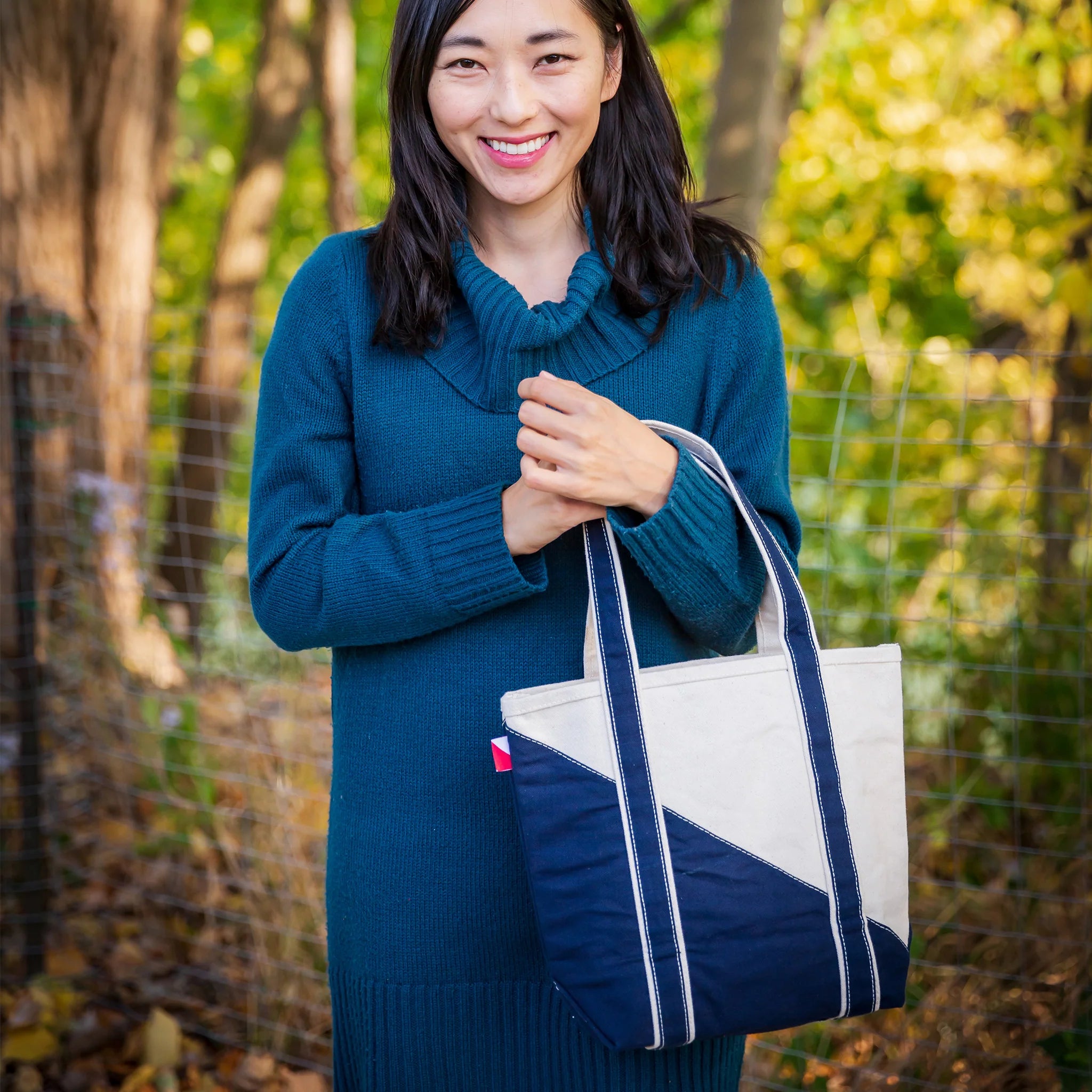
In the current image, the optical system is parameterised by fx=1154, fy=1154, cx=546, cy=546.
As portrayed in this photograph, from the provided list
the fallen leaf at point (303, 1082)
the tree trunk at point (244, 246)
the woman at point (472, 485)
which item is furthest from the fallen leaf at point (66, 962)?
the tree trunk at point (244, 246)

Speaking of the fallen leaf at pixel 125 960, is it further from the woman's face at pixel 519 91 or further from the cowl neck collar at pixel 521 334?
the woman's face at pixel 519 91

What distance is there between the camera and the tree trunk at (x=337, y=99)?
5.86 metres

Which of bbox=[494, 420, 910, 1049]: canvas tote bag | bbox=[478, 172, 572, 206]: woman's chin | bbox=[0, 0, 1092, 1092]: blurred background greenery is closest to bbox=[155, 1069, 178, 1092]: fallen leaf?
bbox=[0, 0, 1092, 1092]: blurred background greenery

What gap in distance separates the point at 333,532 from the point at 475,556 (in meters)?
0.18

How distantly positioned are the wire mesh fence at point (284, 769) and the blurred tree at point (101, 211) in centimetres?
2

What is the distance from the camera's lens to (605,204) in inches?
56.1

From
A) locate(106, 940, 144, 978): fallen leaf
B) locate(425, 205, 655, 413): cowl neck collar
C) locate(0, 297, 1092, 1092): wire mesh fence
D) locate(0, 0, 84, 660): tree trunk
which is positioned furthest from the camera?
locate(0, 0, 84, 660): tree trunk

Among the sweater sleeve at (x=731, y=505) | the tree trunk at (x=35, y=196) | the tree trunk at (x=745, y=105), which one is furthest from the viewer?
the tree trunk at (x=745, y=105)

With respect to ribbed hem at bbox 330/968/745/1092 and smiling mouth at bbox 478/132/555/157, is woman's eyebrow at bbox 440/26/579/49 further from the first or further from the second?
ribbed hem at bbox 330/968/745/1092

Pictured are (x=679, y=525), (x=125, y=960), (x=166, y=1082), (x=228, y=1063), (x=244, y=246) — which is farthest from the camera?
(x=244, y=246)

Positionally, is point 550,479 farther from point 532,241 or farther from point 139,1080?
point 139,1080

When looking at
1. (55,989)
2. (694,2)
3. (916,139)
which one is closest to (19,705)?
(55,989)

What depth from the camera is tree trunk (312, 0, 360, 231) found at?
5859 millimetres

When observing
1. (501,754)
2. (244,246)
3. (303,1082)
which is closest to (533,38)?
(501,754)
